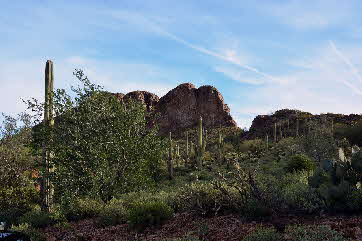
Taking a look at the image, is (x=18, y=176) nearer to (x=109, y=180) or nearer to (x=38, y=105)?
(x=38, y=105)

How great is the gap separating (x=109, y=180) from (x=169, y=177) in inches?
678

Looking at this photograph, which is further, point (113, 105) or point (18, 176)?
point (18, 176)

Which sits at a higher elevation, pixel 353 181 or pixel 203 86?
pixel 203 86

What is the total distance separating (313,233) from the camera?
6.85 m

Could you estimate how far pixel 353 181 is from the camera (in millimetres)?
9086

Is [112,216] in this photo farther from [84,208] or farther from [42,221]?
[42,221]

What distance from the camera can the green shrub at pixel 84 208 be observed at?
1296 centimetres

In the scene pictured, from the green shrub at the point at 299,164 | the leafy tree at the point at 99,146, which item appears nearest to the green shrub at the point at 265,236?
the leafy tree at the point at 99,146

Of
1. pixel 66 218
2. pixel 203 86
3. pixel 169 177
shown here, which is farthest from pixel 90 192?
pixel 203 86

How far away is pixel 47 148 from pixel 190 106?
75788 millimetres

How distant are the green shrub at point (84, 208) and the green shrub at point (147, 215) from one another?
10.1 ft

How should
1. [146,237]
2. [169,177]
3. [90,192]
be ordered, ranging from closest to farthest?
[146,237], [90,192], [169,177]

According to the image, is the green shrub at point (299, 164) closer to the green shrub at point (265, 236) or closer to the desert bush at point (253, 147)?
the green shrub at point (265, 236)

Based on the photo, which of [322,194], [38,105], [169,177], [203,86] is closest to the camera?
[322,194]
